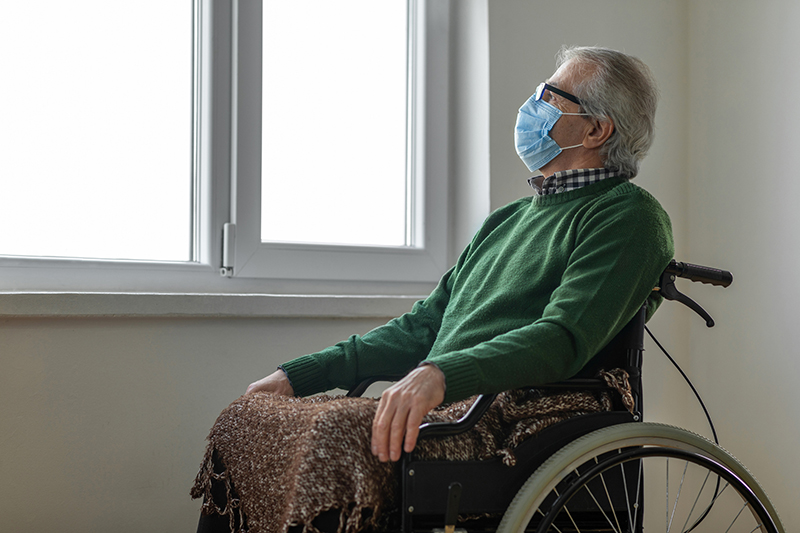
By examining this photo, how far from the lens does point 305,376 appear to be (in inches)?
50.0

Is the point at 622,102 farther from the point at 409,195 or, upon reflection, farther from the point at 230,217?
the point at 230,217

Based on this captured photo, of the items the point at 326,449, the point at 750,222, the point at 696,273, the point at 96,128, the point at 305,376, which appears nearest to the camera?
the point at 326,449

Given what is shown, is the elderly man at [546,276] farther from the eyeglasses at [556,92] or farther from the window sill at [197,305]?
the window sill at [197,305]

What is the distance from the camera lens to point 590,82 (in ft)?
4.29

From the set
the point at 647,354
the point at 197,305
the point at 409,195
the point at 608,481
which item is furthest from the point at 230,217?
the point at 647,354

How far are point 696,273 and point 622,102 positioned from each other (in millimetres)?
361

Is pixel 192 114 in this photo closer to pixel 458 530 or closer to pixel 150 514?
pixel 150 514

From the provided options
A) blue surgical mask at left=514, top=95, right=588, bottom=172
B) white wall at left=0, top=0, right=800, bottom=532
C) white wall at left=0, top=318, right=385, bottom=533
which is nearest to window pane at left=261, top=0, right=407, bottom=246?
white wall at left=0, top=0, right=800, bottom=532

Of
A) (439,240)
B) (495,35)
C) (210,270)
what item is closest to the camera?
(210,270)

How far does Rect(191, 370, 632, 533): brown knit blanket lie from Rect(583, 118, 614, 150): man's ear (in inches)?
19.5

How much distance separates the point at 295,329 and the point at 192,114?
64 cm

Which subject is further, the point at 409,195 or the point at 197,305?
the point at 409,195

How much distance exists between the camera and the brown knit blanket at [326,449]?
2.73ft

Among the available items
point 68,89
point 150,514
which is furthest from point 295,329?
point 68,89
